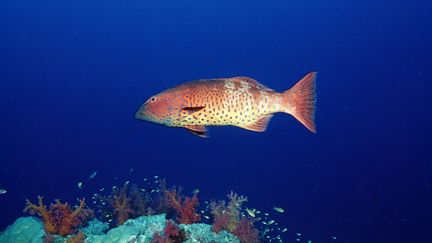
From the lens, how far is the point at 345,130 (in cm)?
7888

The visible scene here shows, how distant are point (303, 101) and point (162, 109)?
1965 mm

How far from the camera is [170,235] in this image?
6633 mm

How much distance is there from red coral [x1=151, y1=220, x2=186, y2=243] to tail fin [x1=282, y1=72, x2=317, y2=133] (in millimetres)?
3409

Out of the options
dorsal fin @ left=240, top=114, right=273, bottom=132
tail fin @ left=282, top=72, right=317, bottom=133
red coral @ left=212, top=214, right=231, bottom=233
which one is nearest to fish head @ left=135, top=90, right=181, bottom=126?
dorsal fin @ left=240, top=114, right=273, bottom=132

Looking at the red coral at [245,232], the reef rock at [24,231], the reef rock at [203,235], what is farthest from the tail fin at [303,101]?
the reef rock at [24,231]

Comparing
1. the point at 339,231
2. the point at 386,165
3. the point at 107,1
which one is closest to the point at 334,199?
the point at 339,231

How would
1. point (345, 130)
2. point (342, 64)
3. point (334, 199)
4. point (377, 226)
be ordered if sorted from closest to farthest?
point (377, 226) → point (334, 199) → point (345, 130) → point (342, 64)

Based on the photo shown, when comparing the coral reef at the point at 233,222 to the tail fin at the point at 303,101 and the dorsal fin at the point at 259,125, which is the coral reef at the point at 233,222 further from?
the tail fin at the point at 303,101

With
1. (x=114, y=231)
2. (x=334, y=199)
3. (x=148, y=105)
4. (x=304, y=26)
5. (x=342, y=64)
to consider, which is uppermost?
(x=304, y=26)

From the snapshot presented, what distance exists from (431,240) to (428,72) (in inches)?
3761

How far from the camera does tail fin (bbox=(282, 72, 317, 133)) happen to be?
15.7 ft

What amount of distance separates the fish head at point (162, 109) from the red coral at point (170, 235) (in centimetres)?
289

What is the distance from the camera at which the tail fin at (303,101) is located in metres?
4.79

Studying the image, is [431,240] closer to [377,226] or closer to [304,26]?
[377,226]
